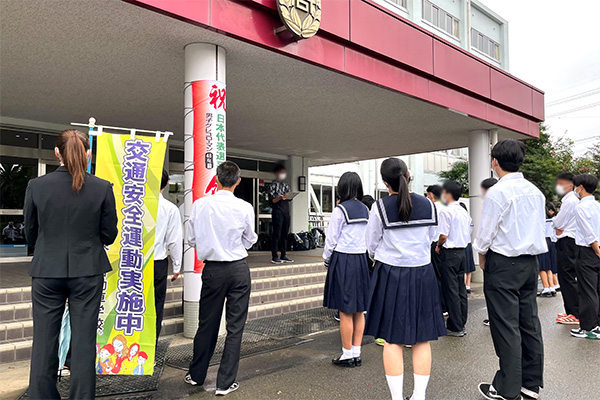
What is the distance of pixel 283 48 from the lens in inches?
204

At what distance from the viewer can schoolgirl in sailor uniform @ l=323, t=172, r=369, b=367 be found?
168 inches

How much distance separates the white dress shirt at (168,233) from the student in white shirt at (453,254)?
10.1 feet

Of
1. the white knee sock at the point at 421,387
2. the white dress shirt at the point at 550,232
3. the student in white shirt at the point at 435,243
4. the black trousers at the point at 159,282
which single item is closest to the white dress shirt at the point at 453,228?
the student in white shirt at the point at 435,243

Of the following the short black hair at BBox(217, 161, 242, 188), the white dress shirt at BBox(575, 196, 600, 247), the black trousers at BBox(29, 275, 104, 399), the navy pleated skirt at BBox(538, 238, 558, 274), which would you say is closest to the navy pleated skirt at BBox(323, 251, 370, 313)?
the short black hair at BBox(217, 161, 242, 188)

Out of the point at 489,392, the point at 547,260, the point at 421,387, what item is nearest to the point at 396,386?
the point at 421,387

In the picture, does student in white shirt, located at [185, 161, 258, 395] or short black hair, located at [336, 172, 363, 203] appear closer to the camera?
student in white shirt, located at [185, 161, 258, 395]

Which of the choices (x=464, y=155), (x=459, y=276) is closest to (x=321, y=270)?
(x=459, y=276)

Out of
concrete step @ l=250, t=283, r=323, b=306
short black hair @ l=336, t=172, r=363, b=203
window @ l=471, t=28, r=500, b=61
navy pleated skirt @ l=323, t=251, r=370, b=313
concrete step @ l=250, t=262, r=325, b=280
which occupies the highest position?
window @ l=471, t=28, r=500, b=61

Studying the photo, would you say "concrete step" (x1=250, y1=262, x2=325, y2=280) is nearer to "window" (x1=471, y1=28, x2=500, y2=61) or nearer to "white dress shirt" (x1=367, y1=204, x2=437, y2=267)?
"white dress shirt" (x1=367, y1=204, x2=437, y2=267)

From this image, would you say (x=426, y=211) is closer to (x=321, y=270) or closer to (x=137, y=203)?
(x=137, y=203)

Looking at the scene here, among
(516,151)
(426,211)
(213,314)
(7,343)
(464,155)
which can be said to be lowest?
(7,343)

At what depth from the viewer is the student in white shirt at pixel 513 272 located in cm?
332

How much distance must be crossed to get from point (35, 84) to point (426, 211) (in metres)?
6.14

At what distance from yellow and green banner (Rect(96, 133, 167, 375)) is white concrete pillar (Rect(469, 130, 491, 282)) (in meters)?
7.80
